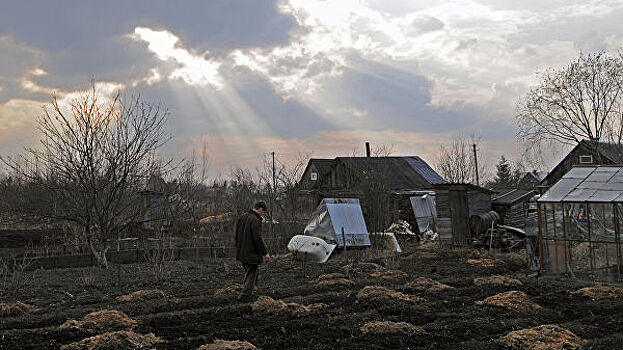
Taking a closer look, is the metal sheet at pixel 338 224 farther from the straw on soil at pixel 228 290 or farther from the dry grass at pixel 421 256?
the straw on soil at pixel 228 290

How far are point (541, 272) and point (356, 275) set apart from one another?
12.2 feet

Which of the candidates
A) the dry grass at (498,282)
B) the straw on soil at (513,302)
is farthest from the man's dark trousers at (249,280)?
the dry grass at (498,282)

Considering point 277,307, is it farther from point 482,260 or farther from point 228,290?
point 482,260

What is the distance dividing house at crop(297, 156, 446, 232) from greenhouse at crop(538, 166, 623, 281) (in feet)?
23.1

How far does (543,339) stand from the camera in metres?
5.44

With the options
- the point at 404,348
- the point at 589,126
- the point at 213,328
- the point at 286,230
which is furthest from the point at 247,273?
the point at 589,126

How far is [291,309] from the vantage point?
722cm

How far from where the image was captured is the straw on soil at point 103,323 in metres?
6.18

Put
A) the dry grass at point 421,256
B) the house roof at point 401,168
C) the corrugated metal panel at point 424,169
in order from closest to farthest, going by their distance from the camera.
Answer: the dry grass at point 421,256
the house roof at point 401,168
the corrugated metal panel at point 424,169

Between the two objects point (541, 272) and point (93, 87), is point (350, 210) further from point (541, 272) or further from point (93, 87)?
point (93, 87)

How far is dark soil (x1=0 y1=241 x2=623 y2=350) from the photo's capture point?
569 cm

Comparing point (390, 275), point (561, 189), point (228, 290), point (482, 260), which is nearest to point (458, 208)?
point (482, 260)

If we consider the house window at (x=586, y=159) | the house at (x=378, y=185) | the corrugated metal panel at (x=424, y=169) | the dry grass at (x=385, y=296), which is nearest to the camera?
the dry grass at (x=385, y=296)

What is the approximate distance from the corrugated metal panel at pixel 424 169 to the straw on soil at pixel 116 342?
2820 centimetres
